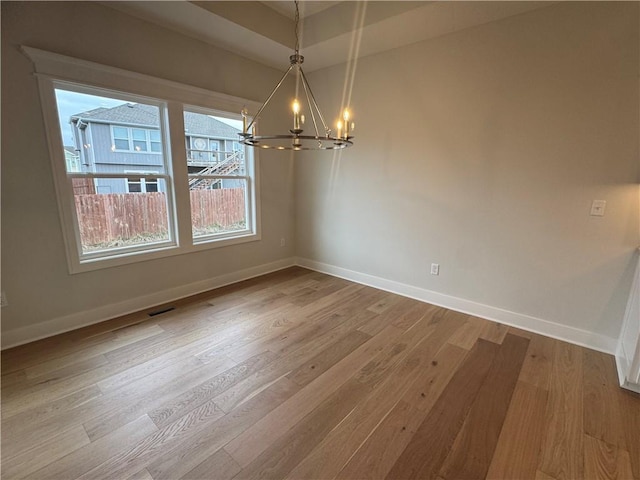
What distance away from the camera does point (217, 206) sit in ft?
11.9

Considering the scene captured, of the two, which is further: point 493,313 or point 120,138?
point 493,313

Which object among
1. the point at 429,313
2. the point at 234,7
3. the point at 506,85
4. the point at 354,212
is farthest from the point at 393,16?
the point at 429,313

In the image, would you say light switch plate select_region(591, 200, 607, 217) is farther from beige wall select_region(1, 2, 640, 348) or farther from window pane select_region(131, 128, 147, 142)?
window pane select_region(131, 128, 147, 142)

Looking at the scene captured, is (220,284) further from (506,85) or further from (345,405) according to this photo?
(506,85)

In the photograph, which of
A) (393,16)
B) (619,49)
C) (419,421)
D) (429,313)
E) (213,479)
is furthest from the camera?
(429,313)

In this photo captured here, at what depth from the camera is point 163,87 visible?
9.24ft

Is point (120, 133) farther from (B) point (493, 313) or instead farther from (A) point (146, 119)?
(B) point (493, 313)

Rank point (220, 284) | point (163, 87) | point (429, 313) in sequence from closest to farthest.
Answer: point (163, 87) → point (429, 313) → point (220, 284)

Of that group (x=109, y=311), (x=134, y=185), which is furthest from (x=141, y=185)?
(x=109, y=311)

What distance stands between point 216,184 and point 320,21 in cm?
206

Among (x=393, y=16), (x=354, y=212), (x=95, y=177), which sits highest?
(x=393, y=16)

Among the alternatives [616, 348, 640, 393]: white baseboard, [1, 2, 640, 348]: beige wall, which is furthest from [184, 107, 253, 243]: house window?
[616, 348, 640, 393]: white baseboard

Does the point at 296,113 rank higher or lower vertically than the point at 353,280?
higher

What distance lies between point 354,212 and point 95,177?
106 inches
